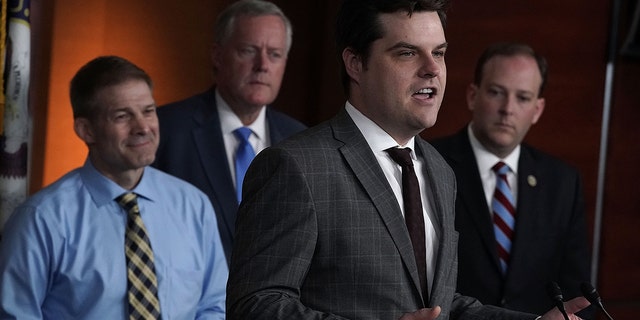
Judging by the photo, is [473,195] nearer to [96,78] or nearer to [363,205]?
[96,78]

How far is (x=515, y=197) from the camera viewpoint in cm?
363

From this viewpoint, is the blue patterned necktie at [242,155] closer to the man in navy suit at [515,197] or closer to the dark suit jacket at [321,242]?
the man in navy suit at [515,197]

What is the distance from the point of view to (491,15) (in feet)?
16.0

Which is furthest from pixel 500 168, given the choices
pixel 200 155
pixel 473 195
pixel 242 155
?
pixel 200 155

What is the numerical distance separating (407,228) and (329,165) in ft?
0.65

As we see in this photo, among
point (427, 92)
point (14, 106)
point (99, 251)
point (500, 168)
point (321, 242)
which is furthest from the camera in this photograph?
point (500, 168)

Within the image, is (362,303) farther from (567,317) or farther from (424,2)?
(424,2)

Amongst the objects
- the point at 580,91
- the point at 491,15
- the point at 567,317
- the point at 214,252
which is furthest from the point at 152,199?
the point at 580,91

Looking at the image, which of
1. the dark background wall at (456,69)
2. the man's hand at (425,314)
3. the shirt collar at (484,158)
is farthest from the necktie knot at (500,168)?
the man's hand at (425,314)

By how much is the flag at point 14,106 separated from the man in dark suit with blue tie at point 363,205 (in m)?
1.57

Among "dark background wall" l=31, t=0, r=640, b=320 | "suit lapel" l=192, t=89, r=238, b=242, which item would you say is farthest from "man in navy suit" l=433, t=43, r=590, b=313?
"dark background wall" l=31, t=0, r=640, b=320

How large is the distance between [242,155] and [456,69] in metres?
1.57

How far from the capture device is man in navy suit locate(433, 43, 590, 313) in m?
3.47

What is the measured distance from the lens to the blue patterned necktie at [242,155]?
3.57m
